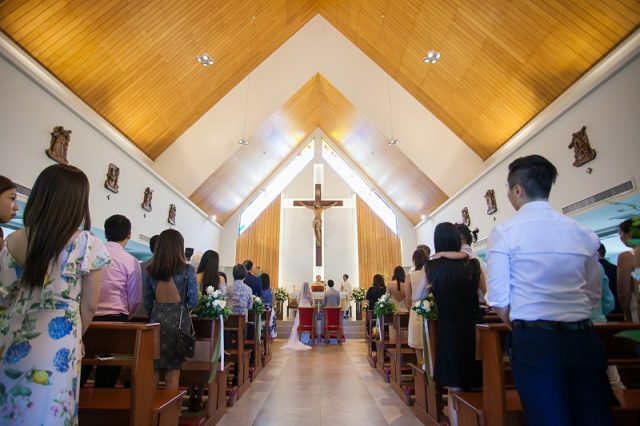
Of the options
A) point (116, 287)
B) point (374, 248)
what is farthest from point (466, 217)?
point (116, 287)

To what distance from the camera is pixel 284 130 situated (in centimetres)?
1010

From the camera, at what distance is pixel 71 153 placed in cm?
444

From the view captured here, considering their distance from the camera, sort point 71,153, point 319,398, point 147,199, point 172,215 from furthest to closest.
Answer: point 172,215 < point 147,199 < point 71,153 < point 319,398

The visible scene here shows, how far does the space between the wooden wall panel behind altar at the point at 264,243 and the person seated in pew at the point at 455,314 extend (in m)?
10.1

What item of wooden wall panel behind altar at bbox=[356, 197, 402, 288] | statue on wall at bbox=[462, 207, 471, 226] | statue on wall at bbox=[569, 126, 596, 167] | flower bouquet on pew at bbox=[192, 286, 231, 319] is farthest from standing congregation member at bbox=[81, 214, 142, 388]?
wooden wall panel behind altar at bbox=[356, 197, 402, 288]

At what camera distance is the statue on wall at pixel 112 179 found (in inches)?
206

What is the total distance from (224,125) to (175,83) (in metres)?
1.83

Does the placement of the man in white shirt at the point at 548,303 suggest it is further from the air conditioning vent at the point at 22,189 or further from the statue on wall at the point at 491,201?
the statue on wall at the point at 491,201

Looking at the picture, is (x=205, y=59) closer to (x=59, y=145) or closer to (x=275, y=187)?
(x=59, y=145)

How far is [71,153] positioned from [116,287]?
3201 mm

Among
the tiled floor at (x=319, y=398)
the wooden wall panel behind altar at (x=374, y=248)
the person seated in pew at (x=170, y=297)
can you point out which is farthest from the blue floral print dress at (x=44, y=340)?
the wooden wall panel behind altar at (x=374, y=248)

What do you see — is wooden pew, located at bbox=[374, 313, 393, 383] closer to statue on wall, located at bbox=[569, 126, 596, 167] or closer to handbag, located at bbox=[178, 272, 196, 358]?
handbag, located at bbox=[178, 272, 196, 358]

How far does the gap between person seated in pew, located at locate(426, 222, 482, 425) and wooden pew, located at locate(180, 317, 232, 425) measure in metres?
1.75

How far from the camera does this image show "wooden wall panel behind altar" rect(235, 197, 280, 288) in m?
11.9
